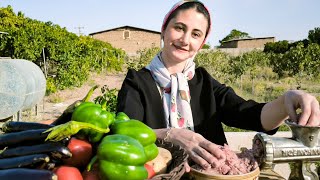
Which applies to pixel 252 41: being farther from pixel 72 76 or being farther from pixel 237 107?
pixel 237 107

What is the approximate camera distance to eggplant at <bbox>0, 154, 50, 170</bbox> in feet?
3.50

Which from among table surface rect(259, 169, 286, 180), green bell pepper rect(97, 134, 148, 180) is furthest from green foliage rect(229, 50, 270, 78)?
green bell pepper rect(97, 134, 148, 180)

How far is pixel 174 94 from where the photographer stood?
2180 mm

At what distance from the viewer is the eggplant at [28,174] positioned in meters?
1.00

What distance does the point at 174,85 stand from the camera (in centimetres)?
220

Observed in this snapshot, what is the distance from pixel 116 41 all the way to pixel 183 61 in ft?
135

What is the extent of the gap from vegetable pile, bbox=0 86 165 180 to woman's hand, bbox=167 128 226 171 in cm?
17

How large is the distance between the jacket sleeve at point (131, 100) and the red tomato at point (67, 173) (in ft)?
3.19

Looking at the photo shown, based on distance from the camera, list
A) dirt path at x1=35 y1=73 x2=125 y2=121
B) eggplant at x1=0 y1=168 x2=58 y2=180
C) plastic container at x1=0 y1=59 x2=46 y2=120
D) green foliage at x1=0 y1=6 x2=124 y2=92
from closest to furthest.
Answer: eggplant at x1=0 y1=168 x2=58 y2=180, plastic container at x1=0 y1=59 x2=46 y2=120, dirt path at x1=35 y1=73 x2=125 y2=121, green foliage at x1=0 y1=6 x2=124 y2=92

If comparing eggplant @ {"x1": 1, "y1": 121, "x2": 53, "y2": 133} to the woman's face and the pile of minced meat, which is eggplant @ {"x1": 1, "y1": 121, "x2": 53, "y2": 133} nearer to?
the pile of minced meat

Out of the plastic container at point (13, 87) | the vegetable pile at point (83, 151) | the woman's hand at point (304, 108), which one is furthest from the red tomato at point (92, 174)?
the plastic container at point (13, 87)

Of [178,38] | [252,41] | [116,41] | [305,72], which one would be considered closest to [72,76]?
[305,72]

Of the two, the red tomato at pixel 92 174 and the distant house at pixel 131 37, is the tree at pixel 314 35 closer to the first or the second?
the distant house at pixel 131 37

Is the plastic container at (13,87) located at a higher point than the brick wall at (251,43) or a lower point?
lower
